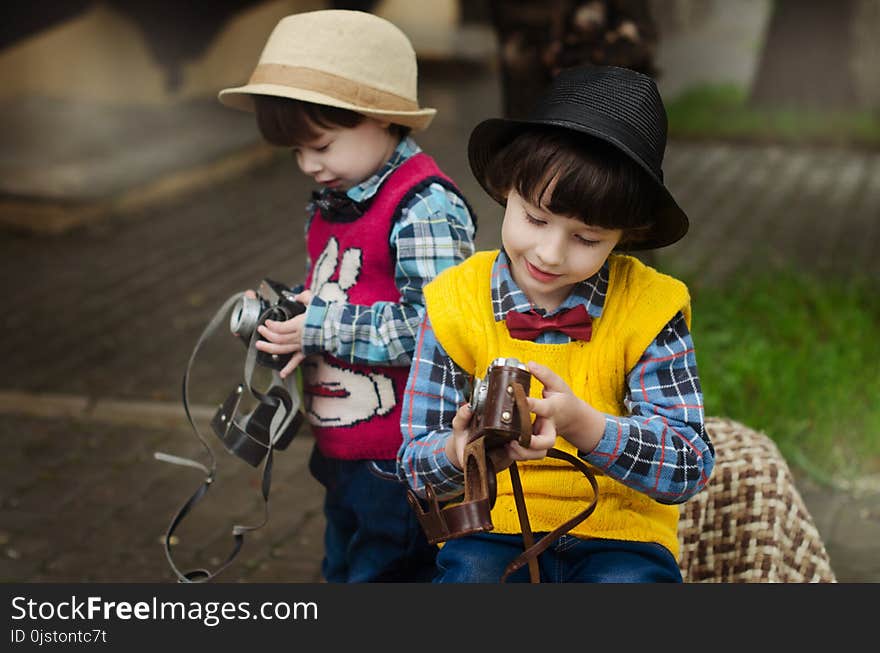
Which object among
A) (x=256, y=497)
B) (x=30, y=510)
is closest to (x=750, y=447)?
(x=256, y=497)

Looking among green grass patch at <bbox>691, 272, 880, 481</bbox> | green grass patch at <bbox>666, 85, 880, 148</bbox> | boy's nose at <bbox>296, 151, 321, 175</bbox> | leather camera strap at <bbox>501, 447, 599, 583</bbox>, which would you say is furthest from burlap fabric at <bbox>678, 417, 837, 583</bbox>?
green grass patch at <bbox>666, 85, 880, 148</bbox>

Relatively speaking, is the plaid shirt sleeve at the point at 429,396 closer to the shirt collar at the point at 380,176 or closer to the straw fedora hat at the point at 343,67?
the shirt collar at the point at 380,176

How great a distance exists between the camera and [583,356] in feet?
7.10

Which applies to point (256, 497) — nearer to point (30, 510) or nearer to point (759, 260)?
point (30, 510)

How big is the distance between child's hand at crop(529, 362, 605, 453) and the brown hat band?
96cm

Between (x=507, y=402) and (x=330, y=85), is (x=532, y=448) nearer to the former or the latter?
(x=507, y=402)

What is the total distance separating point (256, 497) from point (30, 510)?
77 centimetres

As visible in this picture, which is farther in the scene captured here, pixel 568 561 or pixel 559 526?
pixel 568 561

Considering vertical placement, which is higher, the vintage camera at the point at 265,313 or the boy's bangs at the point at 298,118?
the boy's bangs at the point at 298,118

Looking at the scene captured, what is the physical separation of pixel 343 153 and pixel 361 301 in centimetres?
34

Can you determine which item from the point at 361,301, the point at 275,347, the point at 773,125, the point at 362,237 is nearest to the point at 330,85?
the point at 362,237

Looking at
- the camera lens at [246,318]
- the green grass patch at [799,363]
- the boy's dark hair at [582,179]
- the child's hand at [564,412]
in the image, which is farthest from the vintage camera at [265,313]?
the green grass patch at [799,363]

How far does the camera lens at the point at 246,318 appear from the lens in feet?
8.74

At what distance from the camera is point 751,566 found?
8.74ft
